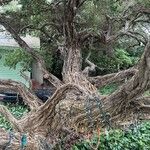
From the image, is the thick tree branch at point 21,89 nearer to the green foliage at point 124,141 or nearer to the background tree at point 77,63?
the background tree at point 77,63

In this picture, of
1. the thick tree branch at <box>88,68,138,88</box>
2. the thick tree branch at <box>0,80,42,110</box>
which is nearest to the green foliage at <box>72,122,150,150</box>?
the thick tree branch at <box>88,68,138,88</box>

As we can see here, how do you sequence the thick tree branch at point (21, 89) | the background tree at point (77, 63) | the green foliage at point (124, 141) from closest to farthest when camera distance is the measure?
1. the background tree at point (77, 63)
2. the green foliage at point (124, 141)
3. the thick tree branch at point (21, 89)

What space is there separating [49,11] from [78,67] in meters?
2.22

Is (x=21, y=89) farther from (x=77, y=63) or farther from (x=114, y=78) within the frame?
(x=114, y=78)

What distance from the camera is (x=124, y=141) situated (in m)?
10.3

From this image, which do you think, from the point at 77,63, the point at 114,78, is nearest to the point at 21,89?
the point at 77,63

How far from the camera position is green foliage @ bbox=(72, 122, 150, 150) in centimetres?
966

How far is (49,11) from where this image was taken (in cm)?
1191

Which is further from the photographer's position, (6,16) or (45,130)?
(6,16)

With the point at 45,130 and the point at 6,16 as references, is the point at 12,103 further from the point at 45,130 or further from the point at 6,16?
the point at 45,130

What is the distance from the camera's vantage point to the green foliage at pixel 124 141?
380 inches

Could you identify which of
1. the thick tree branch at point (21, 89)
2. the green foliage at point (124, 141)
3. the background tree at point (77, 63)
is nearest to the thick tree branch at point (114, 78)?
the background tree at point (77, 63)

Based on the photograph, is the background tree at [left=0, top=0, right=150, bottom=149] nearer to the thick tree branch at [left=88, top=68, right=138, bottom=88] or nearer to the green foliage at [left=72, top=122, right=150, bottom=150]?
the thick tree branch at [left=88, top=68, right=138, bottom=88]

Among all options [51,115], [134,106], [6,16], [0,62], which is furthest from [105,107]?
[0,62]
